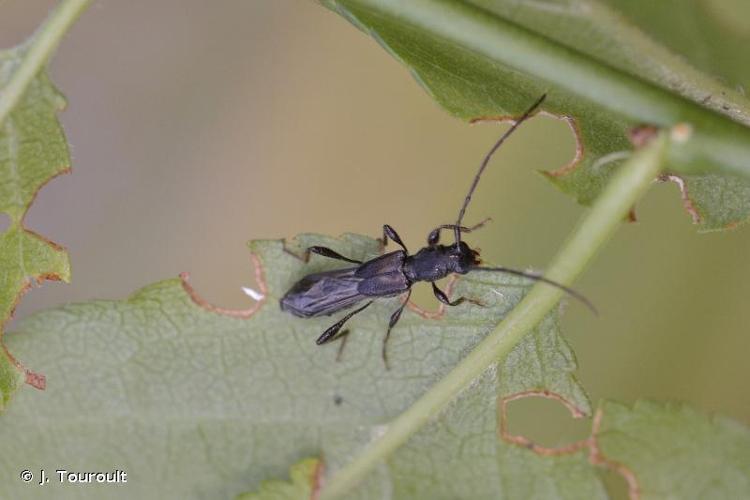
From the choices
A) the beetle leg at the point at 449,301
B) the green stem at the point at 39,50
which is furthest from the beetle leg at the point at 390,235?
the green stem at the point at 39,50

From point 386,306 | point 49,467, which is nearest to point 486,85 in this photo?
point 386,306

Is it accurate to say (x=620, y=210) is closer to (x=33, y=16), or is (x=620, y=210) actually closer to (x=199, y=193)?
(x=199, y=193)

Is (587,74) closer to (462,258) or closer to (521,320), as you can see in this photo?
(521,320)

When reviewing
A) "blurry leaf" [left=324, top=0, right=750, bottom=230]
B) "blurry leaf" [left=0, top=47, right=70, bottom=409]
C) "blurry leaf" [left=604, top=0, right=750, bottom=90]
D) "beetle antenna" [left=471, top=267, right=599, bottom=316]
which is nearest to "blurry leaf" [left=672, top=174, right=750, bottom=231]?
"blurry leaf" [left=324, top=0, right=750, bottom=230]

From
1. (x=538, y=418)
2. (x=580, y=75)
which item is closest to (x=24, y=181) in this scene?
(x=580, y=75)

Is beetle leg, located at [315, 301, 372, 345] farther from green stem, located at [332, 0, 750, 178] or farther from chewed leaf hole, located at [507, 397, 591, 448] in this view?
chewed leaf hole, located at [507, 397, 591, 448]

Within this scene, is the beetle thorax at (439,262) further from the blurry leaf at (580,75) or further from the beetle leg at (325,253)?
the blurry leaf at (580,75)
